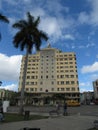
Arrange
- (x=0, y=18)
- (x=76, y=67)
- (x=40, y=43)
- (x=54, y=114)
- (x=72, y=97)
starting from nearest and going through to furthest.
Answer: (x=54, y=114) < (x=0, y=18) < (x=40, y=43) < (x=72, y=97) < (x=76, y=67)

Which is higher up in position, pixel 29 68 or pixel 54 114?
pixel 29 68

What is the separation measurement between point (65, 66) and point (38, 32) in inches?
3390

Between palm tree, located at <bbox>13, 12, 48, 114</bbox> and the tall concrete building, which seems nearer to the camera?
palm tree, located at <bbox>13, 12, 48, 114</bbox>

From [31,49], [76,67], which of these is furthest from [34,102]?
[31,49]

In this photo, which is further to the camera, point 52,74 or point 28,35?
point 52,74

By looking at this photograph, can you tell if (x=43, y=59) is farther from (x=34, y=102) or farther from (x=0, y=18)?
(x=0, y=18)

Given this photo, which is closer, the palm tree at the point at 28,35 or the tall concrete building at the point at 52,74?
the palm tree at the point at 28,35

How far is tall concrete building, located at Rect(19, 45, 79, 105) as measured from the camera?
111375 millimetres

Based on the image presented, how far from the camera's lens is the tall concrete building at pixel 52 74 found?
111 meters

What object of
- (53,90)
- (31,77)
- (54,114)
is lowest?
(54,114)

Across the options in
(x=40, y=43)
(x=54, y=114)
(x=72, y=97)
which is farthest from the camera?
(x=72, y=97)

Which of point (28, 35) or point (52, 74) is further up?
point (52, 74)

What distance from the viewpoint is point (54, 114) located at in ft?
88.4

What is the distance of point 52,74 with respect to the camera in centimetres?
11675
